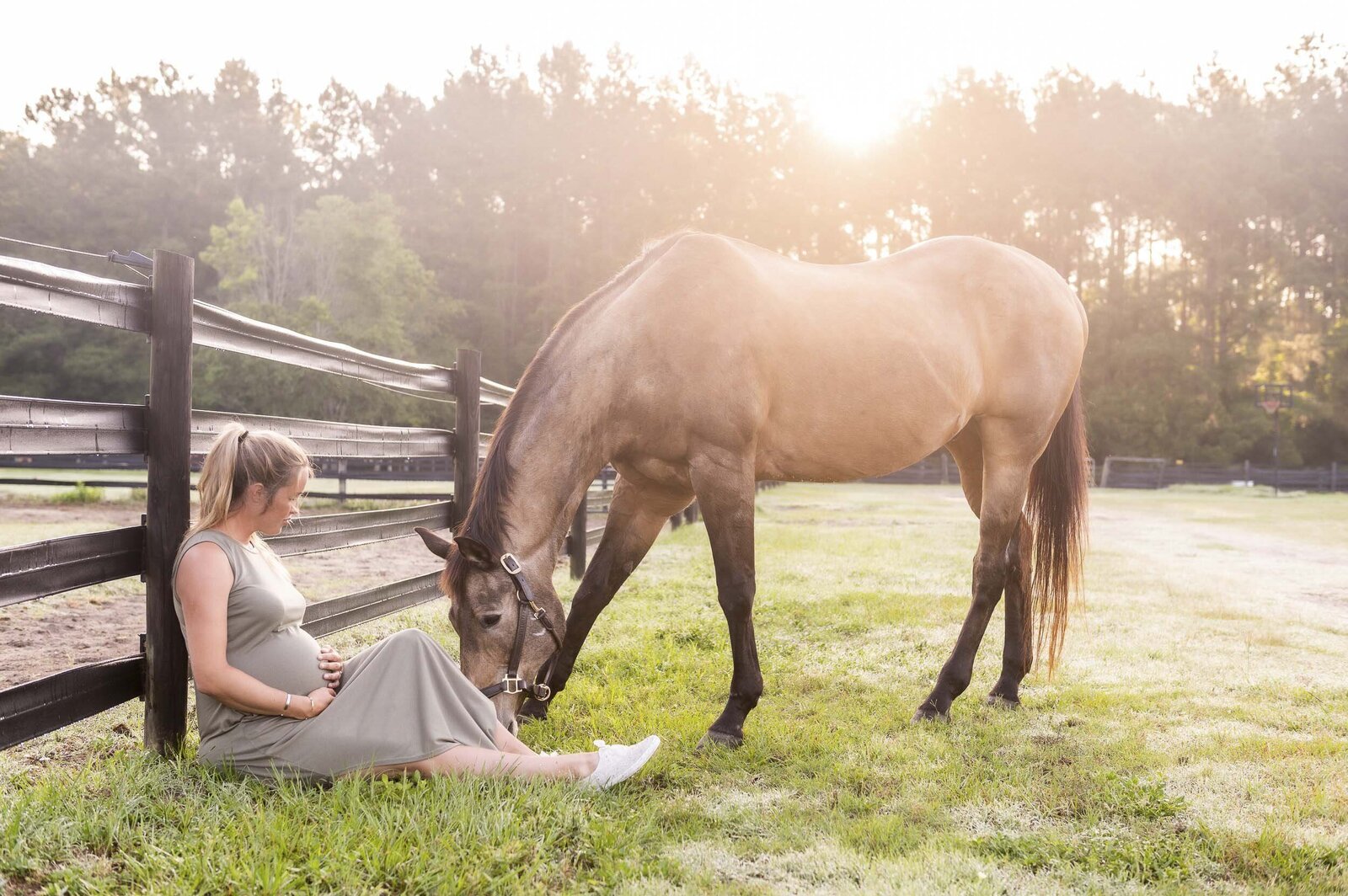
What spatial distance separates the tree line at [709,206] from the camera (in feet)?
125

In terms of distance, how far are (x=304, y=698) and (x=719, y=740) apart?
1525 mm

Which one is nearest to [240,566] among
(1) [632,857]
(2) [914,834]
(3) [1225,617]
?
(1) [632,857]

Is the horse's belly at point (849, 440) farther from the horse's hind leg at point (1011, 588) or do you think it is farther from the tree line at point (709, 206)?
the tree line at point (709, 206)

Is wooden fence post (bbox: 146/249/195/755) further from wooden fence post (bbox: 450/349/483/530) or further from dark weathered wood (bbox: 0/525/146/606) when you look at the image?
wooden fence post (bbox: 450/349/483/530)

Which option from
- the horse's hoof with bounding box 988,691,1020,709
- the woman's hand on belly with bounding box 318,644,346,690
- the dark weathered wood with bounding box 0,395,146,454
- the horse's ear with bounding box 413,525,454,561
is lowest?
the horse's hoof with bounding box 988,691,1020,709

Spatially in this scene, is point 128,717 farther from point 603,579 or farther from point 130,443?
point 603,579

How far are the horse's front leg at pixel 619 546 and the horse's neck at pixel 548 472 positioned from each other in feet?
1.47

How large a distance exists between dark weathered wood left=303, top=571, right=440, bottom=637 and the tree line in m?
31.0

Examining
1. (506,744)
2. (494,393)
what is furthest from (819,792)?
(494,393)

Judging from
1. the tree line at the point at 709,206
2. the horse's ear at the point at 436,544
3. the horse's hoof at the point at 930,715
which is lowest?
the horse's hoof at the point at 930,715

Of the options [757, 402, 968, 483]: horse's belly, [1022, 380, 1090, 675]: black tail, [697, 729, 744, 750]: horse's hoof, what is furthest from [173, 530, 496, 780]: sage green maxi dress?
[1022, 380, 1090, 675]: black tail

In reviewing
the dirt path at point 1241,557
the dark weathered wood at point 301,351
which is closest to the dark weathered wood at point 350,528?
the dark weathered wood at point 301,351

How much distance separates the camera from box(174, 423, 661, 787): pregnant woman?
2.45 m

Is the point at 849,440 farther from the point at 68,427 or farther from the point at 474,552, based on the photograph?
the point at 68,427
